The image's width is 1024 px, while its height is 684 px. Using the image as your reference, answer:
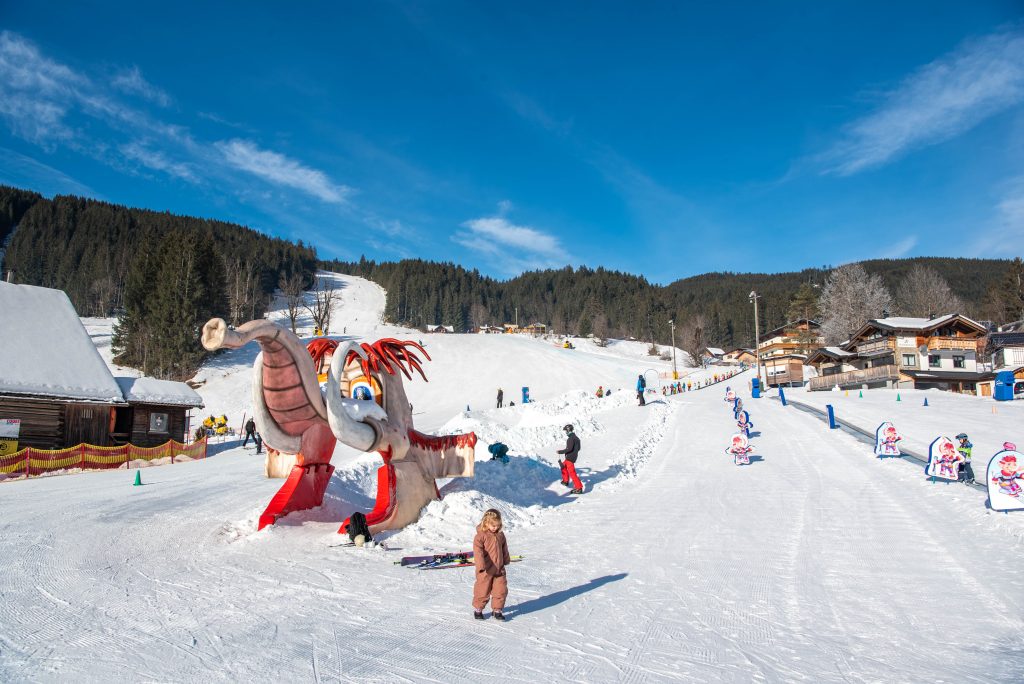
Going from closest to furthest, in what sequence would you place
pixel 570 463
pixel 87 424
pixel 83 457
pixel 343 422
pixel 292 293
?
pixel 343 422 < pixel 570 463 < pixel 83 457 < pixel 87 424 < pixel 292 293

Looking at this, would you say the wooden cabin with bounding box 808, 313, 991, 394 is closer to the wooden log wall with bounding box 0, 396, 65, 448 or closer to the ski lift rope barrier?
the ski lift rope barrier

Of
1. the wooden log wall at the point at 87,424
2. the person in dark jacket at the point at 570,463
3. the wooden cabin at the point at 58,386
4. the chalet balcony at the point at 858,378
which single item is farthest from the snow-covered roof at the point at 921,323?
the wooden log wall at the point at 87,424

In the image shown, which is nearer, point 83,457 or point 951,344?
point 83,457

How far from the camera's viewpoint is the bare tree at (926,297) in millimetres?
73188

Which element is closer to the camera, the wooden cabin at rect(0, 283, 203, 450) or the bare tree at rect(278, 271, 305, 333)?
the wooden cabin at rect(0, 283, 203, 450)

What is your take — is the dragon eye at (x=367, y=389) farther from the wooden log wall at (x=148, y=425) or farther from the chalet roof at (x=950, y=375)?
the chalet roof at (x=950, y=375)

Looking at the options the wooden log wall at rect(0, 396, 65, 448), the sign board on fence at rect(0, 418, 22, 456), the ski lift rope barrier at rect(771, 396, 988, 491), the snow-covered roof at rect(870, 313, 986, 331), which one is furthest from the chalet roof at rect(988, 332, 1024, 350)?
the sign board on fence at rect(0, 418, 22, 456)

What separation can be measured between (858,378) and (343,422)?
2024 inches

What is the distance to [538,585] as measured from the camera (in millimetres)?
7598

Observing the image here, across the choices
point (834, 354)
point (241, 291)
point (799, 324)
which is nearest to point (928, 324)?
point (834, 354)

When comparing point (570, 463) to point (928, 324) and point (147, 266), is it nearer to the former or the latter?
point (928, 324)

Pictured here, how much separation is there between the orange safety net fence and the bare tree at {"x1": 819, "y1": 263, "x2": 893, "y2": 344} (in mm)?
73425

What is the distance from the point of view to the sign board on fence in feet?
66.0

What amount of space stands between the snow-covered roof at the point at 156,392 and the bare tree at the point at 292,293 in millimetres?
9338
